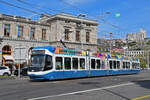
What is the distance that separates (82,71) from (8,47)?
86.5ft

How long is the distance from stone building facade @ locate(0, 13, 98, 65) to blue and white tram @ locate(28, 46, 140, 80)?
1768 cm

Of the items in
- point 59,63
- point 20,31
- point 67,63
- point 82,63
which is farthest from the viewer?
point 20,31

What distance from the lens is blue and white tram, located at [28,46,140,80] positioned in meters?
18.2

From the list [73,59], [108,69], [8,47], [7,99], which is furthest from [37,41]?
[7,99]

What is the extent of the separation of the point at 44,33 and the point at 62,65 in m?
32.4

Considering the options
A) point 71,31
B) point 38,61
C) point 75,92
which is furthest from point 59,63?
point 71,31

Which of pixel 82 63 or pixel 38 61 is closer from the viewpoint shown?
pixel 38 61

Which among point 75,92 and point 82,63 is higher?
point 82,63

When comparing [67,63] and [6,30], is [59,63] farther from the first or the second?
[6,30]

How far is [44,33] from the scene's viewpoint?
168 feet

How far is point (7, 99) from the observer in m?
9.31

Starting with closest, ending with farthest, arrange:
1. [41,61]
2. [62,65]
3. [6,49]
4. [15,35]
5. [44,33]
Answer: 1. [41,61]
2. [62,65]
3. [6,49]
4. [15,35]
5. [44,33]

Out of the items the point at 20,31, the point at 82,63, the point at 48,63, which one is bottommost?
the point at 82,63

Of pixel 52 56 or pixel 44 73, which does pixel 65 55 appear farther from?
pixel 44 73
